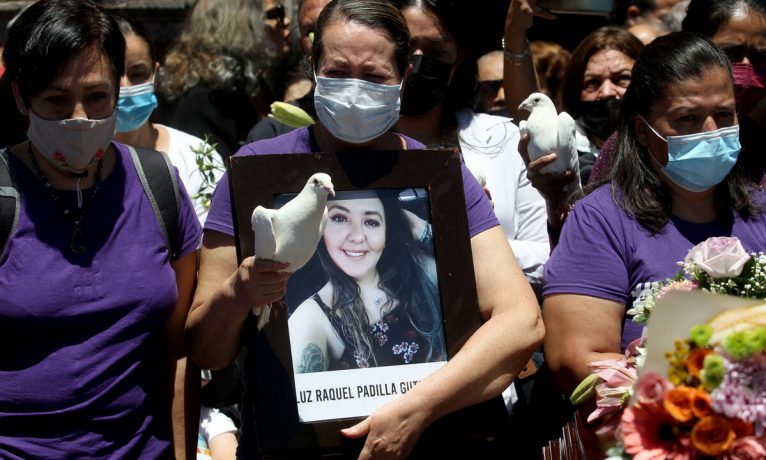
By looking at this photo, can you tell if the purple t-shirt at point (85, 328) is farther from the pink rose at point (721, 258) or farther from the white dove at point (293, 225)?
the pink rose at point (721, 258)

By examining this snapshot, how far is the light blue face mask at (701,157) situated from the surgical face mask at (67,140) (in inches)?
74.1

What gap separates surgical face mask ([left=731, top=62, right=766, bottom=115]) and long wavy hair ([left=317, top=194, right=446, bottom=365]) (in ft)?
7.43

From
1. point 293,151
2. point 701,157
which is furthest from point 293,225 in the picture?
point 701,157

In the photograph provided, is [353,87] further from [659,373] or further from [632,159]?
[659,373]

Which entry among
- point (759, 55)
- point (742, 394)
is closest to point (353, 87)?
point (742, 394)

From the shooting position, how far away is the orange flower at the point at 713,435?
237 cm

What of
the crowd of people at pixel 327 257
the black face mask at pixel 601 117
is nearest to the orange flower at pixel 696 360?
the crowd of people at pixel 327 257

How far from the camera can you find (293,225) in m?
2.95

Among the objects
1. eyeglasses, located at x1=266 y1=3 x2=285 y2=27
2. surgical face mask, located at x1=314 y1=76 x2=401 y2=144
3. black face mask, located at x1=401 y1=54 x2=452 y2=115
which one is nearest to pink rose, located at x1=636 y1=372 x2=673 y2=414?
surgical face mask, located at x1=314 y1=76 x2=401 y2=144

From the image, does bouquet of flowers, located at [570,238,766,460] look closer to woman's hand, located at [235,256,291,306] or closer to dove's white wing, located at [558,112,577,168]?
woman's hand, located at [235,256,291,306]

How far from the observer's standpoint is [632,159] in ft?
13.0

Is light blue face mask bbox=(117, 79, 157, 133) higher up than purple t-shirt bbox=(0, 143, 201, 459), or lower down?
lower down

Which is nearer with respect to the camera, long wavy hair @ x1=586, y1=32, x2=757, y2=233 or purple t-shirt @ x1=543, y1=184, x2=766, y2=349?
purple t-shirt @ x1=543, y1=184, x2=766, y2=349

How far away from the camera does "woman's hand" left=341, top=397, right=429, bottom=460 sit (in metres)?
3.07
